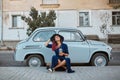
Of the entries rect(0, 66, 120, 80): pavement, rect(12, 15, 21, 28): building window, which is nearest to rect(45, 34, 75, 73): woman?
rect(0, 66, 120, 80): pavement

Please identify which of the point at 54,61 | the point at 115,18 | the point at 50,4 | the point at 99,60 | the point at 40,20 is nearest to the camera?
the point at 54,61

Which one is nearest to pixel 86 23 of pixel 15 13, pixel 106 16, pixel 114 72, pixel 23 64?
pixel 106 16

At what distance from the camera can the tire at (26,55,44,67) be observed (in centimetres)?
1723

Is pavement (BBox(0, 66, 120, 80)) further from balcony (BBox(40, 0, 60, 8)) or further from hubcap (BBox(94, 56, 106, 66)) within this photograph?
balcony (BBox(40, 0, 60, 8))

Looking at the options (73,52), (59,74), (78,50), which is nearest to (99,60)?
(78,50)

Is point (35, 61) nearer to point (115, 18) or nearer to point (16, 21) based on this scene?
point (16, 21)

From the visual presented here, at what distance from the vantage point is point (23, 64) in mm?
19188

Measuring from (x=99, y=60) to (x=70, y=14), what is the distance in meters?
21.2

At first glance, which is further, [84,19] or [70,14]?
[84,19]

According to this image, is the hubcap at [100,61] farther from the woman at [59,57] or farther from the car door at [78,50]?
the woman at [59,57]

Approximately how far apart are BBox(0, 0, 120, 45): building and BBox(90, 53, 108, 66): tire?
20776 millimetres

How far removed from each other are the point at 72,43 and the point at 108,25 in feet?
69.8

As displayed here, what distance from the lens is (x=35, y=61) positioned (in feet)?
56.5

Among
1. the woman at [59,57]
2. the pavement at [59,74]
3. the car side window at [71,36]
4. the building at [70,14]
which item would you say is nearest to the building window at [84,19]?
the building at [70,14]
